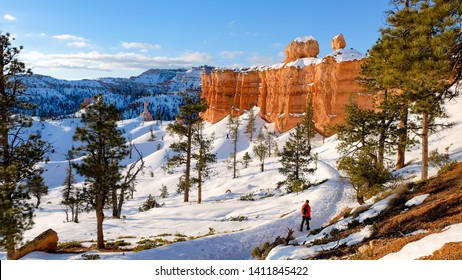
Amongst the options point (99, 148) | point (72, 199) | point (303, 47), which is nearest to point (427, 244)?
point (99, 148)

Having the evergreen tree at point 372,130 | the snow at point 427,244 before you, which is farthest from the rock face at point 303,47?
the snow at point 427,244

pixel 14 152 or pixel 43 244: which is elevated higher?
pixel 14 152

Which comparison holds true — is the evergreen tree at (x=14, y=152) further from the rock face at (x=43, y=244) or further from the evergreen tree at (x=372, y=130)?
the evergreen tree at (x=372, y=130)

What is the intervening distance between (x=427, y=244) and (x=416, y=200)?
5805 mm

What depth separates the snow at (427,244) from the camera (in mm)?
7004

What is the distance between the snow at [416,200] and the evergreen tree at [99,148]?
562 inches

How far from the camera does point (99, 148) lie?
16.9 m

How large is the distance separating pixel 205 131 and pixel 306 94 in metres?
34.6

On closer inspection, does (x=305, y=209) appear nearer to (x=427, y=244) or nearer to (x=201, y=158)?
(x=427, y=244)

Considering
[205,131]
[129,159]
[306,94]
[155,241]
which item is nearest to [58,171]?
[129,159]

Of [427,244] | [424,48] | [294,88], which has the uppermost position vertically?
[294,88]

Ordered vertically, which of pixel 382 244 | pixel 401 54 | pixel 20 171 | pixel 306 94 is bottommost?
pixel 382 244
